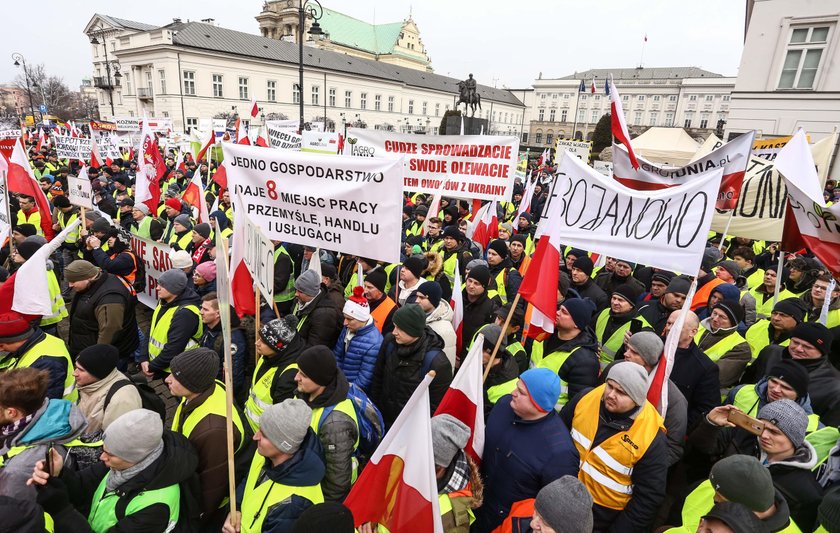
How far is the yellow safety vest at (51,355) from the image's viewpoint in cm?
308

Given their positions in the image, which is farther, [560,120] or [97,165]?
[560,120]

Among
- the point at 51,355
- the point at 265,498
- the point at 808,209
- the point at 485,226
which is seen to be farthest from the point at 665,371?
the point at 485,226

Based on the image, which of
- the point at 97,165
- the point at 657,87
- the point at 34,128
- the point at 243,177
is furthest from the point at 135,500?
the point at 657,87

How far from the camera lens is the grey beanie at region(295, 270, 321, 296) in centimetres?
416

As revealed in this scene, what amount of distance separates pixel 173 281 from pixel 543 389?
329 centimetres

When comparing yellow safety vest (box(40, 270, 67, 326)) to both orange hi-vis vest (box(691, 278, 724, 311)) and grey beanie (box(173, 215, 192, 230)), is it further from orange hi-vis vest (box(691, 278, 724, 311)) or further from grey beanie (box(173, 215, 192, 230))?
orange hi-vis vest (box(691, 278, 724, 311))

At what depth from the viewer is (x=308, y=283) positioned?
4.16m

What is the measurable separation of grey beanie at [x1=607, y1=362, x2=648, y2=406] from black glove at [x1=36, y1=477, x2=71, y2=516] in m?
2.79

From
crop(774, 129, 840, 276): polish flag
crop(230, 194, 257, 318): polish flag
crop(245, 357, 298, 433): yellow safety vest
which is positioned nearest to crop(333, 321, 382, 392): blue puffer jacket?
crop(245, 357, 298, 433): yellow safety vest

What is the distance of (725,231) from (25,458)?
7312mm

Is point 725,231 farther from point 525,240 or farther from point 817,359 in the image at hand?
point 817,359

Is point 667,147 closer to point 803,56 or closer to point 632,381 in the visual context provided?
point 803,56

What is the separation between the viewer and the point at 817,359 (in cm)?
335

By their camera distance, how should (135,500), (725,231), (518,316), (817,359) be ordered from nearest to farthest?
(135,500) < (817,359) < (518,316) < (725,231)
